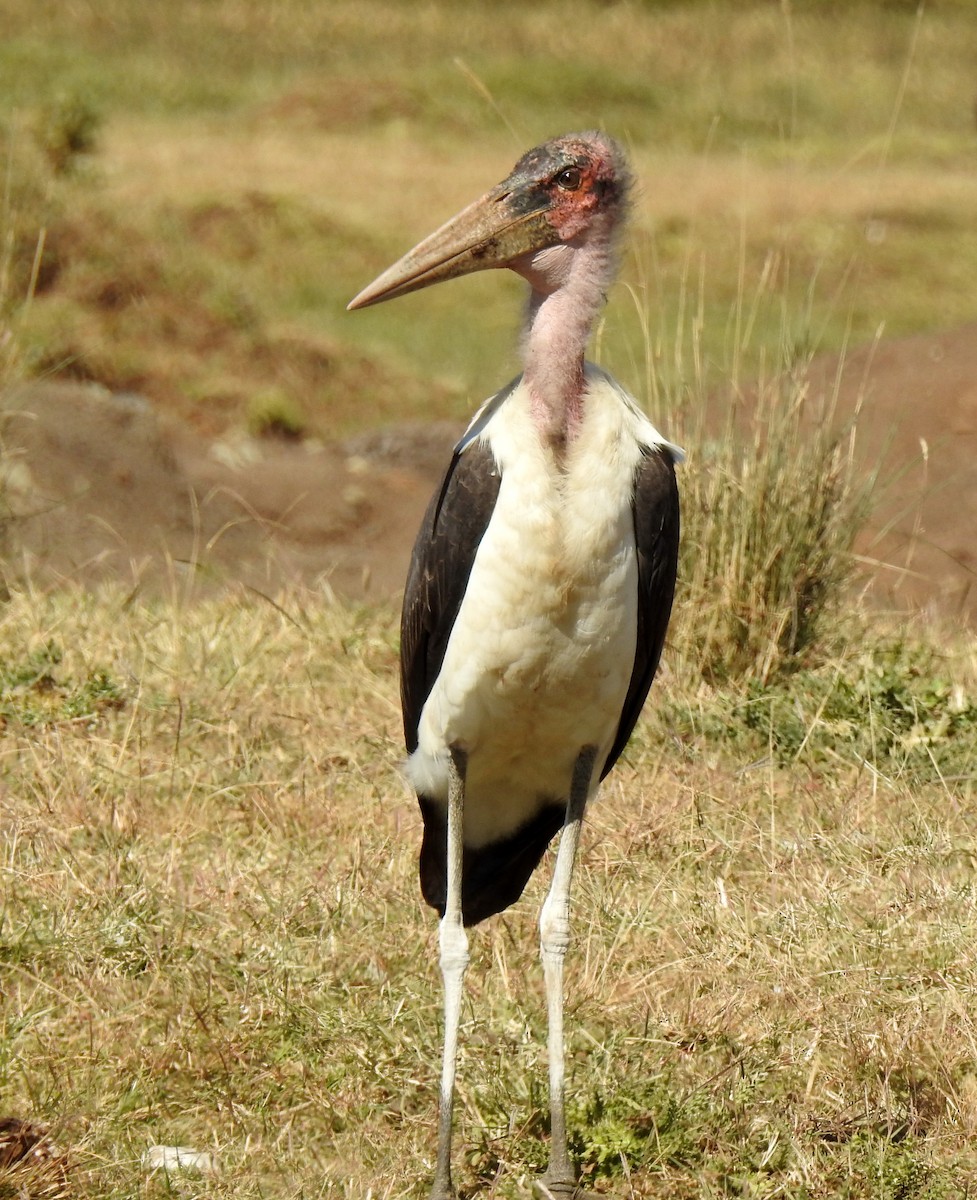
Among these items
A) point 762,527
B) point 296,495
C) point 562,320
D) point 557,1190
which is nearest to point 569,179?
point 562,320

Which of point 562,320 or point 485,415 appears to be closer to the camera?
point 562,320

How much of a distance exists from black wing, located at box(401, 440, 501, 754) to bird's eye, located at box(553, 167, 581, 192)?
0.45 m

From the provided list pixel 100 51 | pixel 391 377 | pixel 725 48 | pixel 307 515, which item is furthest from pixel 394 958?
pixel 725 48

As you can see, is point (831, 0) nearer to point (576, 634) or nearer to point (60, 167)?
point (60, 167)

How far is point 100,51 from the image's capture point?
24219mm

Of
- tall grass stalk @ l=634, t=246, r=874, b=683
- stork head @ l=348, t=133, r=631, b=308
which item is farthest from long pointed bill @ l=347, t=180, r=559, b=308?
tall grass stalk @ l=634, t=246, r=874, b=683

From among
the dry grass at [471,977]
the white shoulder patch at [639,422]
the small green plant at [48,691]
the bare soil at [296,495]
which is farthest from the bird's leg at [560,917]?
the bare soil at [296,495]

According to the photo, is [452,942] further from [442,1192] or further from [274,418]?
[274,418]

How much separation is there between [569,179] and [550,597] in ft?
2.30

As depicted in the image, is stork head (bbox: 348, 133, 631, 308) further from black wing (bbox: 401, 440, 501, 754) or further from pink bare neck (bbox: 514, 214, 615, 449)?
black wing (bbox: 401, 440, 501, 754)

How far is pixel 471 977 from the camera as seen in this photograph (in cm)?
338

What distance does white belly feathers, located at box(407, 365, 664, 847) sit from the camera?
108 inches

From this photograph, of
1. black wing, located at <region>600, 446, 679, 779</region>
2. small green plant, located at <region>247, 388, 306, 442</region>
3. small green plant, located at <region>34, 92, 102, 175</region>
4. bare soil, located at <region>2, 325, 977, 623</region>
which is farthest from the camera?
small green plant, located at <region>34, 92, 102, 175</region>

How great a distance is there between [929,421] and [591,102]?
51.5 feet
